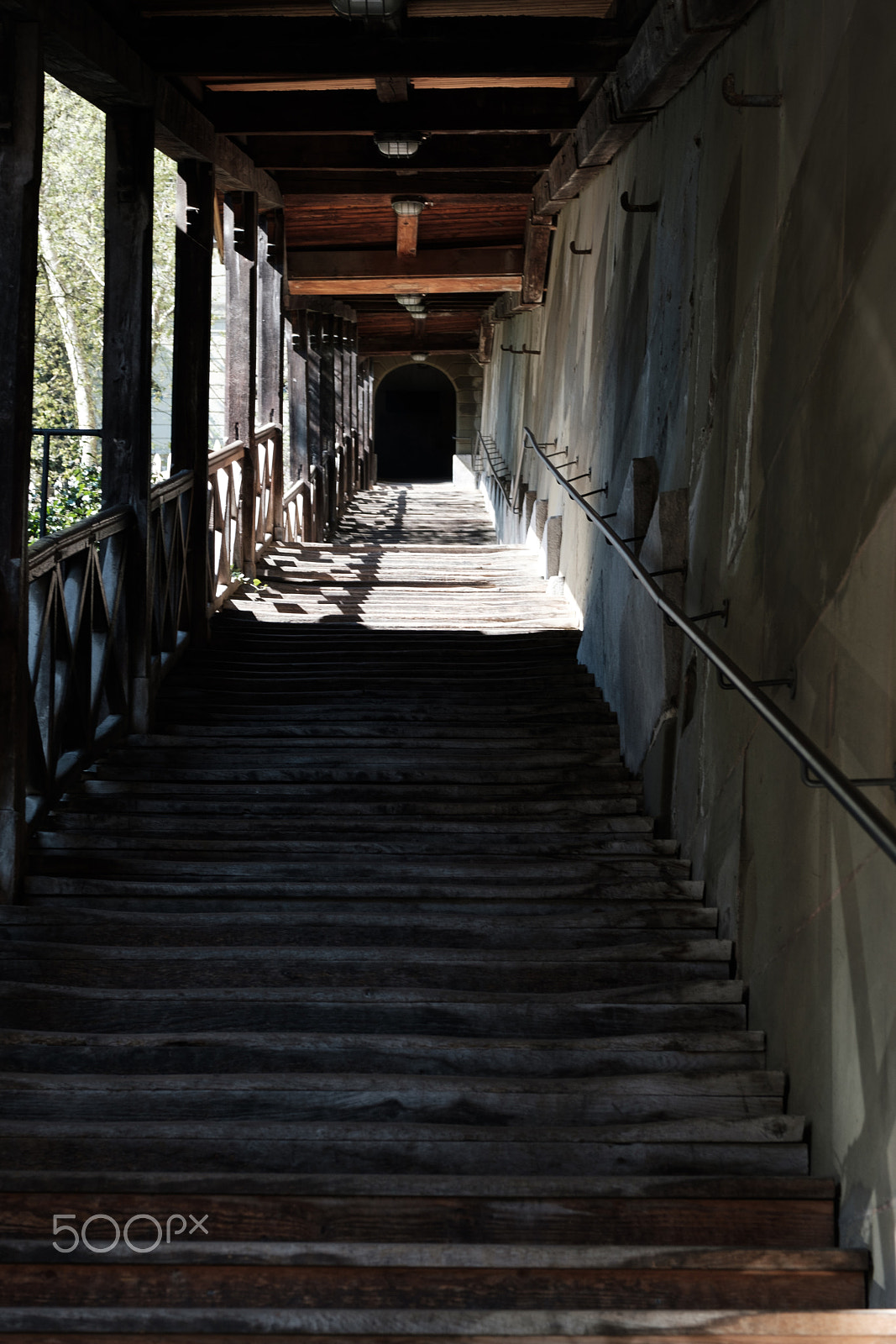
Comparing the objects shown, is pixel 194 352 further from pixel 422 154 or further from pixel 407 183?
pixel 407 183

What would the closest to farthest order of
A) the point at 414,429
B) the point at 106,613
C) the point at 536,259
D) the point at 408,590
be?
1. the point at 106,613
2. the point at 408,590
3. the point at 536,259
4. the point at 414,429

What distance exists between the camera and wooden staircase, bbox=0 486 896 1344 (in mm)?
2164

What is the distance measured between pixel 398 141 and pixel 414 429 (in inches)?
952

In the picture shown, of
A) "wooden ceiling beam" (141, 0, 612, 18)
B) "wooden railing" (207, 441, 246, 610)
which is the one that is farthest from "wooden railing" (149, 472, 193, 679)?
"wooden ceiling beam" (141, 0, 612, 18)

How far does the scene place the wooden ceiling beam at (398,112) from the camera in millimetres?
6523

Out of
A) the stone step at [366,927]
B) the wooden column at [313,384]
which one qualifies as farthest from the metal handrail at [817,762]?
the wooden column at [313,384]

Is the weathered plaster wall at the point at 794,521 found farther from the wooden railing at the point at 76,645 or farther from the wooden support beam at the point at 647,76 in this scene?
the wooden railing at the point at 76,645

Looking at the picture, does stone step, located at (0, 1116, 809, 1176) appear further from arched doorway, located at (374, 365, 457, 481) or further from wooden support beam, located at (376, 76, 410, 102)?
arched doorway, located at (374, 365, 457, 481)

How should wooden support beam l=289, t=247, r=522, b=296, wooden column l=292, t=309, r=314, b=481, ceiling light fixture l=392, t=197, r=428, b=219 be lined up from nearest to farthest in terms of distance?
ceiling light fixture l=392, t=197, r=428, b=219
wooden support beam l=289, t=247, r=522, b=296
wooden column l=292, t=309, r=314, b=481

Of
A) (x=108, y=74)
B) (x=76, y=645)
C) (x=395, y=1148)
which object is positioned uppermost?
(x=108, y=74)

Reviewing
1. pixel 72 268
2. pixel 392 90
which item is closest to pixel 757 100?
pixel 392 90

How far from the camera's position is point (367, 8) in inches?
171

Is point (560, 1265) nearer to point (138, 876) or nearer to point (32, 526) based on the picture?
point (138, 876)

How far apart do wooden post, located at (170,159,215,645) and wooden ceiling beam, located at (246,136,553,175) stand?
1.41 metres
